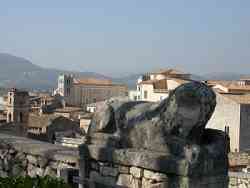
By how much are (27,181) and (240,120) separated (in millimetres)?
41824

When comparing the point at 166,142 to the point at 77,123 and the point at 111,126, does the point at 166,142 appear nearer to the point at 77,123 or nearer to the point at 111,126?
the point at 111,126

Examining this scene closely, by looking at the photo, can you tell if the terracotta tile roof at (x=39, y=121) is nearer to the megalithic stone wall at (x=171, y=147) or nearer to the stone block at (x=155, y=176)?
the megalithic stone wall at (x=171, y=147)

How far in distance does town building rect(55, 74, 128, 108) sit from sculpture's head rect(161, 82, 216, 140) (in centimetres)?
12054


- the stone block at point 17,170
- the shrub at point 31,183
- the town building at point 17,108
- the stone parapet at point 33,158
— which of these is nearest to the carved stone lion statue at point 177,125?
the stone parapet at point 33,158

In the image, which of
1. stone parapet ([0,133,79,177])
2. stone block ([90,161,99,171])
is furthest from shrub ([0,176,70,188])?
stone parapet ([0,133,79,177])

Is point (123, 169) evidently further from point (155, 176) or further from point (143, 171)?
point (155, 176)

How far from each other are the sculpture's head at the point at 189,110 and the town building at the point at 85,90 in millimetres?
120536

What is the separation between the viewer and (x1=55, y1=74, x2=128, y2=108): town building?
128m

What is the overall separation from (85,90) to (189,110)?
12250cm

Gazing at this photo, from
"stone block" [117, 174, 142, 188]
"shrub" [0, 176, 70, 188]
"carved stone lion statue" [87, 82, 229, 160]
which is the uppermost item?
"carved stone lion statue" [87, 82, 229, 160]

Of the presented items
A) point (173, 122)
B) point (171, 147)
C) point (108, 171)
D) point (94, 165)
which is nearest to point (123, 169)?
point (108, 171)

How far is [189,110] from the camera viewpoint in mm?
5945

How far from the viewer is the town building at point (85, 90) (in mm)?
127500

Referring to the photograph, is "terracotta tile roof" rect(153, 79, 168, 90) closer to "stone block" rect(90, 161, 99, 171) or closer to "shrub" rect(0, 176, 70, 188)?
"stone block" rect(90, 161, 99, 171)
